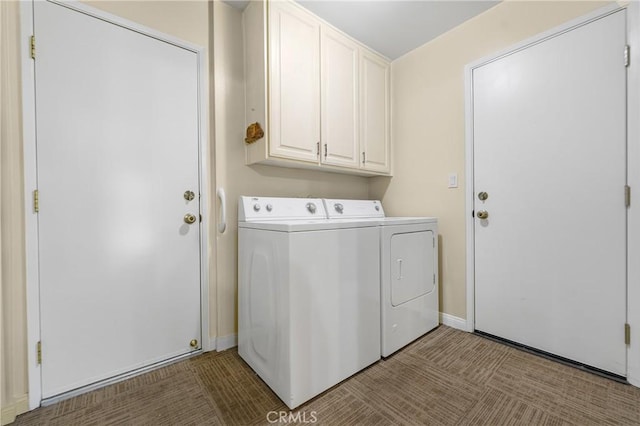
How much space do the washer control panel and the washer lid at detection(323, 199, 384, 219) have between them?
78mm

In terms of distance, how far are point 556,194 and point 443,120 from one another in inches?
37.1

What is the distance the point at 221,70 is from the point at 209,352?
74.9 inches

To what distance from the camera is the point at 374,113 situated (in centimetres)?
236

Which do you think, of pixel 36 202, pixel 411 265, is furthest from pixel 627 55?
pixel 36 202

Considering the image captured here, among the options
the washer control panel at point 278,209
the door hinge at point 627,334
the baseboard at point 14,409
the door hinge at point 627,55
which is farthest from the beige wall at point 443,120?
the baseboard at point 14,409

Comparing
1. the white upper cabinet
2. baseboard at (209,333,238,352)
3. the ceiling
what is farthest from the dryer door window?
the ceiling

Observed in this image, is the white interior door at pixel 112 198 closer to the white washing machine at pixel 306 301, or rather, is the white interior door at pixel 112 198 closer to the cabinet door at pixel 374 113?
the white washing machine at pixel 306 301

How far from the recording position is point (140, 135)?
1541 millimetres

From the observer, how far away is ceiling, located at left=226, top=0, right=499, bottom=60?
1.81 m

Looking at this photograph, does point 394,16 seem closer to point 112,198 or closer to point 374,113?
point 374,113

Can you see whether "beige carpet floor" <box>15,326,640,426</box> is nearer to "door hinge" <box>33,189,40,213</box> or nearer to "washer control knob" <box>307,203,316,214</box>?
"door hinge" <box>33,189,40,213</box>

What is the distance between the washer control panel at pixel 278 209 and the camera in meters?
1.74

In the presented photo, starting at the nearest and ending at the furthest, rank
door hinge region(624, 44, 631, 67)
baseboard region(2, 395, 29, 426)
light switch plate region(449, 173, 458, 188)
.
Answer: baseboard region(2, 395, 29, 426)
door hinge region(624, 44, 631, 67)
light switch plate region(449, 173, 458, 188)

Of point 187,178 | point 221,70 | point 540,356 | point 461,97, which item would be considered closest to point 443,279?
point 540,356
